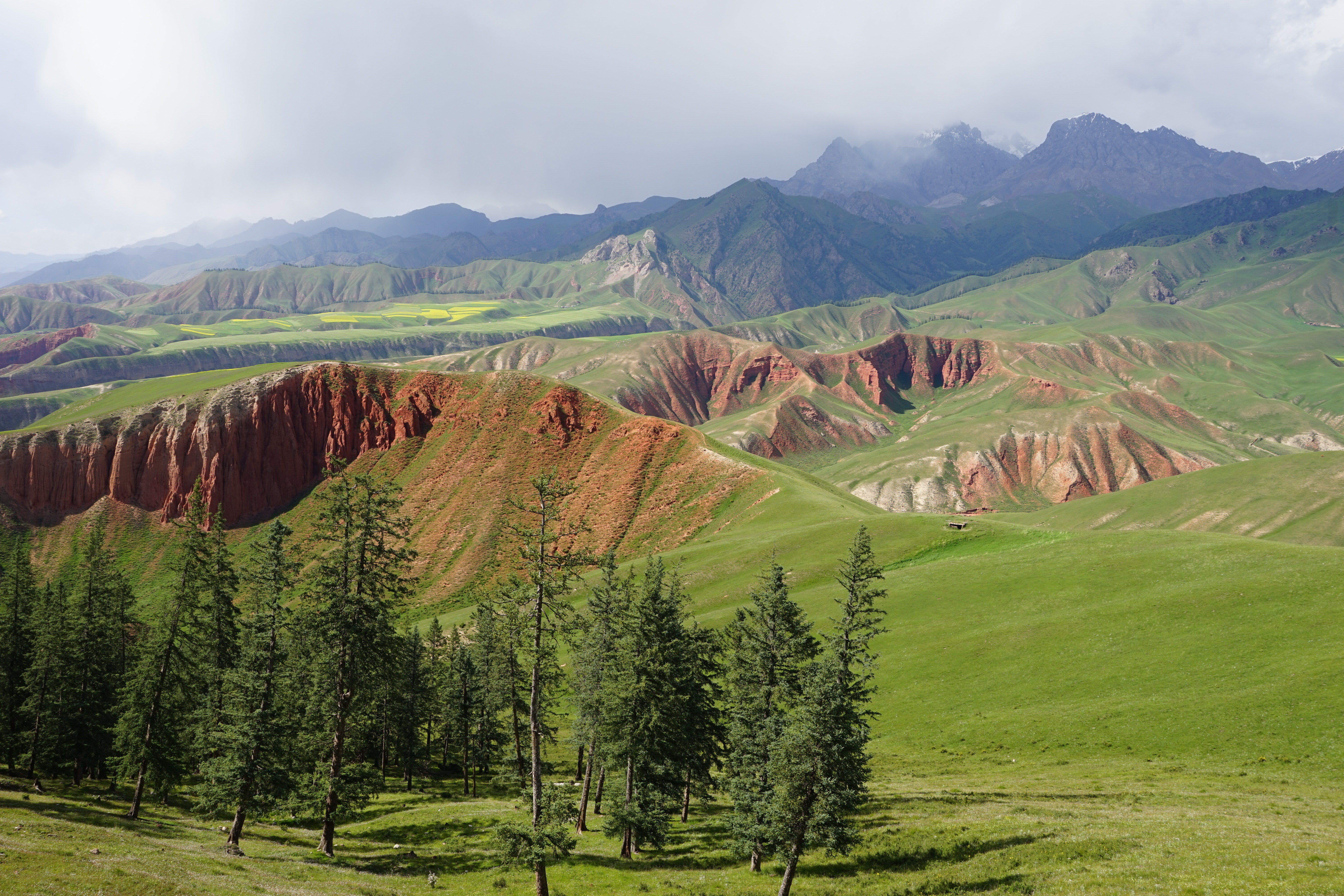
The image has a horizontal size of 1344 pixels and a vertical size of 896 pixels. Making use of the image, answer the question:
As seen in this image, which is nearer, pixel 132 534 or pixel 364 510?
pixel 364 510

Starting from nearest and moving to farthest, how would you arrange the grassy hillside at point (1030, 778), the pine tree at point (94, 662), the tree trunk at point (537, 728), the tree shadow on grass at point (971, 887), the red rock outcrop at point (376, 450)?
the tree shadow on grass at point (971, 887) < the grassy hillside at point (1030, 778) < the tree trunk at point (537, 728) < the pine tree at point (94, 662) < the red rock outcrop at point (376, 450)

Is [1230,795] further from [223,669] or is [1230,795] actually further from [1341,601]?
[223,669]

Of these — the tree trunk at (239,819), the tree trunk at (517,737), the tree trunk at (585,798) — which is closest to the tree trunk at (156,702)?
the tree trunk at (239,819)

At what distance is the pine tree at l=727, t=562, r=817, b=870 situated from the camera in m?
33.5

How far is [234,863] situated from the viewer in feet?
106

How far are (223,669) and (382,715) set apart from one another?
68.2 feet

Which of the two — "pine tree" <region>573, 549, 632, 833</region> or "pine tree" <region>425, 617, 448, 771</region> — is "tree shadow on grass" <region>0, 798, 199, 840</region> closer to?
"pine tree" <region>573, 549, 632, 833</region>

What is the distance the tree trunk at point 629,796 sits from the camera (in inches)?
1513

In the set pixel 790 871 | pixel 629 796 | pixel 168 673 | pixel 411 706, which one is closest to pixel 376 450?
pixel 411 706

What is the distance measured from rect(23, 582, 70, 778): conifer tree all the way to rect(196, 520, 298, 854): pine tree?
25.4 m

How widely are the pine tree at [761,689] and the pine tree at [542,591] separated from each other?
967cm

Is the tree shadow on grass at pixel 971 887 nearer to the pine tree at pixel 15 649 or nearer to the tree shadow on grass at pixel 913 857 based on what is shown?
the tree shadow on grass at pixel 913 857

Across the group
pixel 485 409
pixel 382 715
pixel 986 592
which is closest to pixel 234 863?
pixel 382 715

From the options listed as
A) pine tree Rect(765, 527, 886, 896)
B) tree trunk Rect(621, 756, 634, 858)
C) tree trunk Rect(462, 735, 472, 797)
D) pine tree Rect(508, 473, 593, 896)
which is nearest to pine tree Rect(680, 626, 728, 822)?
tree trunk Rect(621, 756, 634, 858)
